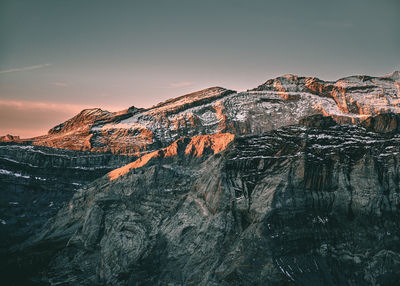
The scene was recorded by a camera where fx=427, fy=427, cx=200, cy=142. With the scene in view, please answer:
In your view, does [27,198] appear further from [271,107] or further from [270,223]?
[270,223]

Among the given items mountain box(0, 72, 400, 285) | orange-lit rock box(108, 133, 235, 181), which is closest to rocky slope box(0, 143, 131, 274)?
orange-lit rock box(108, 133, 235, 181)

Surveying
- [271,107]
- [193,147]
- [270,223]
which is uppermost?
[271,107]

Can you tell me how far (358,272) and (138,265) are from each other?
122ft

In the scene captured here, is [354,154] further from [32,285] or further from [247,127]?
[247,127]

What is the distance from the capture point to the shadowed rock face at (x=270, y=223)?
65.2 m

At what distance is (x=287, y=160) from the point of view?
76.6 metres

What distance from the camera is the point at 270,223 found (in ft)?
225

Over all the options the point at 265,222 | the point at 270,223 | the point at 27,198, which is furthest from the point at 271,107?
the point at 265,222

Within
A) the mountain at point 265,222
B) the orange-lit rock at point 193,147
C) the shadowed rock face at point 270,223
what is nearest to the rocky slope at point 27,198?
Result: the orange-lit rock at point 193,147

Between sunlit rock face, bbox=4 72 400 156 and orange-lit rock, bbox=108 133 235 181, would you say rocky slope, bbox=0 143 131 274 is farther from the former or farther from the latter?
orange-lit rock, bbox=108 133 235 181

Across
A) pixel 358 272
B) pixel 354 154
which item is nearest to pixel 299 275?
pixel 358 272

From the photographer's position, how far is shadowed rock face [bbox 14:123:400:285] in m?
65.2

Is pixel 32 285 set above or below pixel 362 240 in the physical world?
below

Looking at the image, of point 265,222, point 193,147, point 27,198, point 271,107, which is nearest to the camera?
point 265,222
